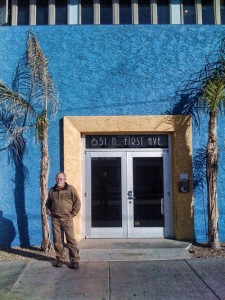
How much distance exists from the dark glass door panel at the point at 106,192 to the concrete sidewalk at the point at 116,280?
181 cm

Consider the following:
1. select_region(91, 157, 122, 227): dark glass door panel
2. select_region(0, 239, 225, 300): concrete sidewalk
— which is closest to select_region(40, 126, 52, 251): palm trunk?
select_region(0, 239, 225, 300): concrete sidewalk

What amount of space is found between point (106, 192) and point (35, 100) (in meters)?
2.79

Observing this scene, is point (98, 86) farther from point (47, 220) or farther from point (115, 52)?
point (47, 220)

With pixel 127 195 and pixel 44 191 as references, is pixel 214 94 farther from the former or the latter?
pixel 44 191

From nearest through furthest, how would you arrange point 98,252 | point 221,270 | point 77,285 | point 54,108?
point 77,285, point 221,270, point 98,252, point 54,108

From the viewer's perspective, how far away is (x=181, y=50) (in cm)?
937

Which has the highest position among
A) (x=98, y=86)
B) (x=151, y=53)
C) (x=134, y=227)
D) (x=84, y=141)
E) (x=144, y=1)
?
(x=144, y=1)

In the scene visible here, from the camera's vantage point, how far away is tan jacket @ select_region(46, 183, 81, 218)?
7.37 metres

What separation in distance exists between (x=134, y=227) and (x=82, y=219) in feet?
4.15

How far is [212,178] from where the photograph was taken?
853 centimetres

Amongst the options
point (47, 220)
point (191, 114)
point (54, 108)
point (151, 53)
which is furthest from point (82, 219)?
point (151, 53)

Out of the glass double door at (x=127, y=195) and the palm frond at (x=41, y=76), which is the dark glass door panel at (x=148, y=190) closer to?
the glass double door at (x=127, y=195)

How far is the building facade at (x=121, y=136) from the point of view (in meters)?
9.09

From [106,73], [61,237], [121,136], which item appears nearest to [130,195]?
[121,136]
